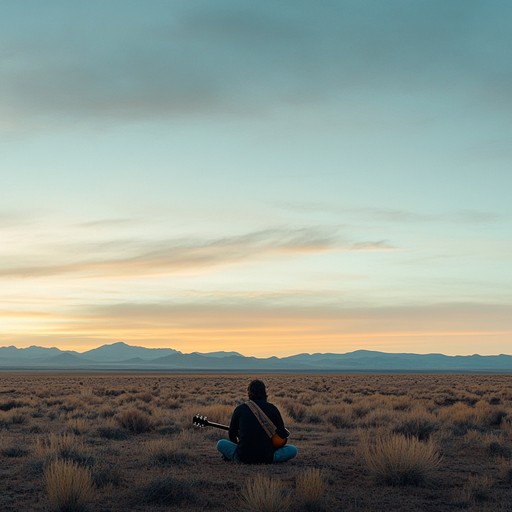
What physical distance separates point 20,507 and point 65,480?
0.72 metres

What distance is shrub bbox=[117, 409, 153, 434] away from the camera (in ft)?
64.5

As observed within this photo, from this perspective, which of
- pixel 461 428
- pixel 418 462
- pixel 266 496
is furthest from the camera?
pixel 461 428

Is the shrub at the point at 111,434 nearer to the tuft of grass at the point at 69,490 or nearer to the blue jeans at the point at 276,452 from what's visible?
the blue jeans at the point at 276,452

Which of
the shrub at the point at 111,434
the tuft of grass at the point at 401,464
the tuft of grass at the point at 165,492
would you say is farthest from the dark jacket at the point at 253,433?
the shrub at the point at 111,434

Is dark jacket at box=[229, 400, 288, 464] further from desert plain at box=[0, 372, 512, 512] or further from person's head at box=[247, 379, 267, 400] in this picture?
desert plain at box=[0, 372, 512, 512]

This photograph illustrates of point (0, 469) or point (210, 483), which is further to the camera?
point (0, 469)

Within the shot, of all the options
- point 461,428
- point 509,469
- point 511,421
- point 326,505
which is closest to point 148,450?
point 326,505

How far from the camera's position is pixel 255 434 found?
1242 centimetres

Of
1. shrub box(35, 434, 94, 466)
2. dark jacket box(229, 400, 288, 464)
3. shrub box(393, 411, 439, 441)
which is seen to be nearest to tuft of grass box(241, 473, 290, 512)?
dark jacket box(229, 400, 288, 464)

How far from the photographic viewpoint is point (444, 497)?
426 inches

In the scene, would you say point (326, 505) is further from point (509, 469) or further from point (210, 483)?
point (509, 469)

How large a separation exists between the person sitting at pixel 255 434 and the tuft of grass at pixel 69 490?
2.73 m

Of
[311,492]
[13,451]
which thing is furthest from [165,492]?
Result: [13,451]

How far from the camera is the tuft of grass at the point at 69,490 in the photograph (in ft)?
31.6
